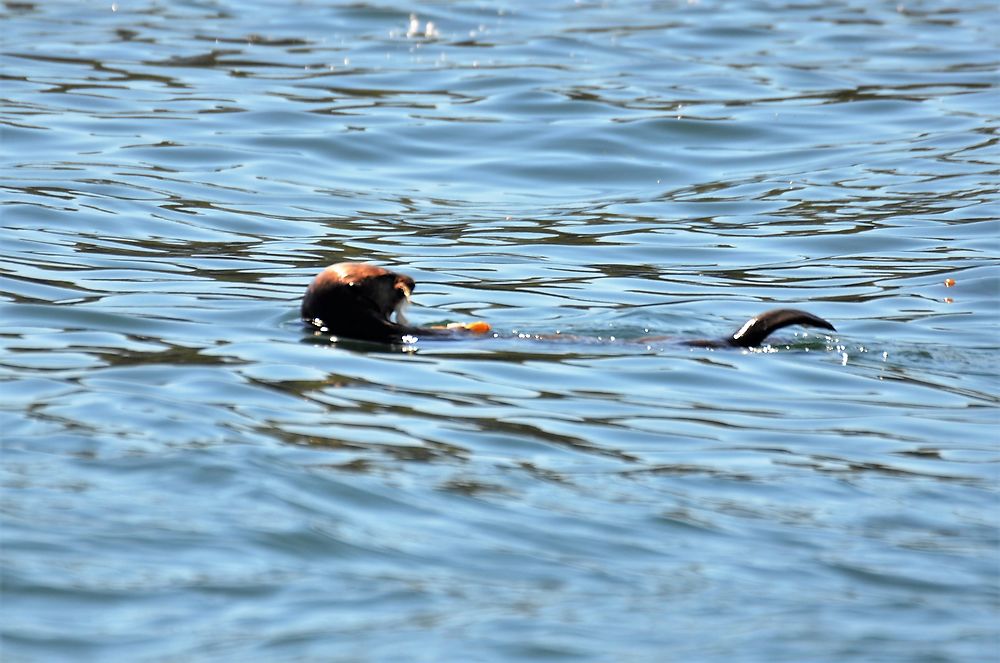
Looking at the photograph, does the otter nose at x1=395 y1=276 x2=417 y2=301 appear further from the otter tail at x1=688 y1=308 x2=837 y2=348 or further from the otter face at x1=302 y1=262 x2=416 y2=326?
the otter tail at x1=688 y1=308 x2=837 y2=348

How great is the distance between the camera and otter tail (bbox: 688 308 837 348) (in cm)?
685

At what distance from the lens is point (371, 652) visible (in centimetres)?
386

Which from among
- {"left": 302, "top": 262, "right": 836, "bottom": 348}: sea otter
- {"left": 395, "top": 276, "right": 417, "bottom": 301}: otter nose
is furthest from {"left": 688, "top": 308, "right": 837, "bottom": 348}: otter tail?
{"left": 395, "top": 276, "right": 417, "bottom": 301}: otter nose

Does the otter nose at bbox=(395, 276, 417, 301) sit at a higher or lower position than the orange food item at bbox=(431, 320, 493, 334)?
higher

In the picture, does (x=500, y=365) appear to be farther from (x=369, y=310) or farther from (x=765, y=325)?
(x=765, y=325)

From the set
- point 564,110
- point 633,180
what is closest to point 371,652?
point 633,180

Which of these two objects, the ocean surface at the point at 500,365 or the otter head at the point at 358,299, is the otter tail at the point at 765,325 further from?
the otter head at the point at 358,299

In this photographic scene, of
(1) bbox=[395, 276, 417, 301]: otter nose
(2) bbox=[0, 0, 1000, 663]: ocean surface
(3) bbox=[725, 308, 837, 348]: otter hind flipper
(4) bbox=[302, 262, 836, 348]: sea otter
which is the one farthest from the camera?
(1) bbox=[395, 276, 417, 301]: otter nose

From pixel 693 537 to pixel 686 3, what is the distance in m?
15.9

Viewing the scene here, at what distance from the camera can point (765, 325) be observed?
23.0 ft

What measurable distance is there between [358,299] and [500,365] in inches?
27.7

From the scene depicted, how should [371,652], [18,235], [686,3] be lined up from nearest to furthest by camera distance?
1. [371,652]
2. [18,235]
3. [686,3]

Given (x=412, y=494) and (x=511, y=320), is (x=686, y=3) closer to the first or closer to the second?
(x=511, y=320)

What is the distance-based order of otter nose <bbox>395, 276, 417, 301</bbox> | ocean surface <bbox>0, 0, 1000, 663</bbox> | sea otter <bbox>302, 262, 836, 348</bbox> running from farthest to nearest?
otter nose <bbox>395, 276, 417, 301</bbox> → sea otter <bbox>302, 262, 836, 348</bbox> → ocean surface <bbox>0, 0, 1000, 663</bbox>
